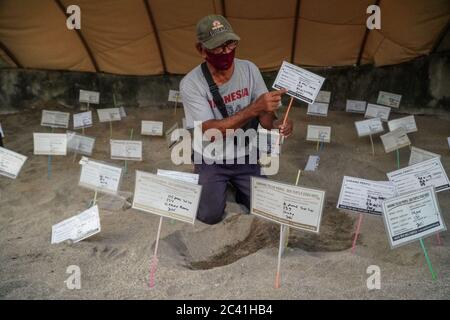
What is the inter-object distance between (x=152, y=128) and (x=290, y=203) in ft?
9.47

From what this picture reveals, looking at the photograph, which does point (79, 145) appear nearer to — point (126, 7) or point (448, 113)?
point (126, 7)

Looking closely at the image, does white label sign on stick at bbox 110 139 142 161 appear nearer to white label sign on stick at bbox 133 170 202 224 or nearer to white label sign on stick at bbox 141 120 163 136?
white label sign on stick at bbox 141 120 163 136

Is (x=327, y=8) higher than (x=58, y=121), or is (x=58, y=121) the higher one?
(x=327, y=8)

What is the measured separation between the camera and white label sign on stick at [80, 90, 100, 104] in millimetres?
5559

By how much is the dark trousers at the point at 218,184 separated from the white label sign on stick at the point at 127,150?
763mm

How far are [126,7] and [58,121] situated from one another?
1.52 m

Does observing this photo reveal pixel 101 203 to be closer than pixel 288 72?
No

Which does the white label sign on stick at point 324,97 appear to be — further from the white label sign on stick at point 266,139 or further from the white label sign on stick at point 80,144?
the white label sign on stick at point 80,144

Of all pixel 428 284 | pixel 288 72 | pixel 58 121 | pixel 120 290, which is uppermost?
pixel 288 72

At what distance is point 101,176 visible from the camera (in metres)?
2.97

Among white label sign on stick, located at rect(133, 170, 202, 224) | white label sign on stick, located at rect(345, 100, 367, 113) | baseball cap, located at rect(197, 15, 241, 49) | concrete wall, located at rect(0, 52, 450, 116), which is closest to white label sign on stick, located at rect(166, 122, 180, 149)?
baseball cap, located at rect(197, 15, 241, 49)

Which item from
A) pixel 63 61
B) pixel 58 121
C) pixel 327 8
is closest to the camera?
pixel 58 121

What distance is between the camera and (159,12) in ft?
16.3

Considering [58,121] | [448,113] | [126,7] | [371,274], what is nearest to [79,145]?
→ [58,121]
